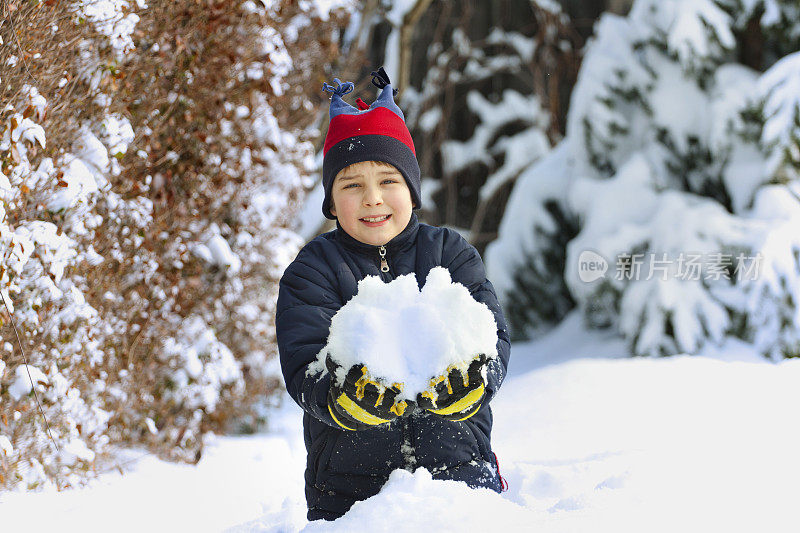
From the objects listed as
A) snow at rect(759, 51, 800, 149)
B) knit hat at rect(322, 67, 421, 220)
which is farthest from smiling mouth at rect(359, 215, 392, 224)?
snow at rect(759, 51, 800, 149)

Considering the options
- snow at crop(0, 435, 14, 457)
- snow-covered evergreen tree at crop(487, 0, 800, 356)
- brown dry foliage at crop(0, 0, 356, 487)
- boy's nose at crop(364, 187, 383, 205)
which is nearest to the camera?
boy's nose at crop(364, 187, 383, 205)

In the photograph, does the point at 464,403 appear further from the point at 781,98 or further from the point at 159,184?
the point at 781,98

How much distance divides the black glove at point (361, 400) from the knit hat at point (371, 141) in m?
0.64

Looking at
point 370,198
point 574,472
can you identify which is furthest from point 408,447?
point 574,472

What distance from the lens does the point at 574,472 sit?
322 centimetres

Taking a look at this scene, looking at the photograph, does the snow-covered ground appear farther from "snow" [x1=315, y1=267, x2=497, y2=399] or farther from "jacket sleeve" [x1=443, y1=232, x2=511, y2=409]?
"jacket sleeve" [x1=443, y1=232, x2=511, y2=409]

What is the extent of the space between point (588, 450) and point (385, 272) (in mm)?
1992

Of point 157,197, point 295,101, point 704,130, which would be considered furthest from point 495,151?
point 157,197

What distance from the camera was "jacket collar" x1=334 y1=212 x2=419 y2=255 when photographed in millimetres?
2303

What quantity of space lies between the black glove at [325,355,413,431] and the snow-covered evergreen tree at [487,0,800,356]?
3.99 meters

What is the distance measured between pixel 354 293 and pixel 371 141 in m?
0.43

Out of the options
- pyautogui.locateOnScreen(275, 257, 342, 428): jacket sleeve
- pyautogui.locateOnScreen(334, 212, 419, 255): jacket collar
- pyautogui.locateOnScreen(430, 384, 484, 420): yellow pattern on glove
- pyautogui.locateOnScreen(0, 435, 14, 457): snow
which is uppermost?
pyautogui.locateOnScreen(334, 212, 419, 255): jacket collar

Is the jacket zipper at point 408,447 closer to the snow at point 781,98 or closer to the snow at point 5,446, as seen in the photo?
the snow at point 5,446

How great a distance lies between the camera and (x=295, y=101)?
17.1ft
